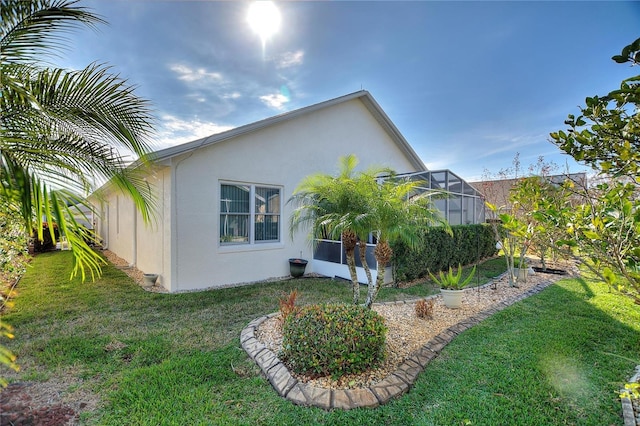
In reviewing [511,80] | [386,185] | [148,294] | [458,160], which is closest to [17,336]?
[148,294]

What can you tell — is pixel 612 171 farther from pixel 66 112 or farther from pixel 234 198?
pixel 234 198

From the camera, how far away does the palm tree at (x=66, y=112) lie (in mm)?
2779

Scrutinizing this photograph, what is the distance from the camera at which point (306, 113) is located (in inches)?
398

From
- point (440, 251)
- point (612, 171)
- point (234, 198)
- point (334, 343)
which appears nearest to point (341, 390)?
point (334, 343)

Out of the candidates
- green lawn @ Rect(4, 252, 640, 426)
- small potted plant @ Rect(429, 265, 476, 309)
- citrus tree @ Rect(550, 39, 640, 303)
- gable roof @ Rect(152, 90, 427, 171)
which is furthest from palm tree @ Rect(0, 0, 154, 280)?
small potted plant @ Rect(429, 265, 476, 309)

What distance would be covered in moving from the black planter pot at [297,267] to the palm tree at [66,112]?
20.3 ft

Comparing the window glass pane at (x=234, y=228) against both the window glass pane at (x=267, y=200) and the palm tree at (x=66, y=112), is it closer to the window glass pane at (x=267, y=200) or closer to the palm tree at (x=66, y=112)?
the window glass pane at (x=267, y=200)

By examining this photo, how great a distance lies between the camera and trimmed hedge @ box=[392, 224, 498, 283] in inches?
330

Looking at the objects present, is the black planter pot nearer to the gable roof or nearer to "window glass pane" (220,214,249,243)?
"window glass pane" (220,214,249,243)

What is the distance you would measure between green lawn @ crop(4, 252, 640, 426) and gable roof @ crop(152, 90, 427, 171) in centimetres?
340

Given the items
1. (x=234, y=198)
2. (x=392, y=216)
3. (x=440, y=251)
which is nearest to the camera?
(x=392, y=216)

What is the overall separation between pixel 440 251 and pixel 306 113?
6874 mm

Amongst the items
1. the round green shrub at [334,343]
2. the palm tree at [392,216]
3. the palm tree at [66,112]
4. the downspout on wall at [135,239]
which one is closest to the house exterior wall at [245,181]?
the palm tree at [66,112]

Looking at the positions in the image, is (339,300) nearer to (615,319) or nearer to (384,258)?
(384,258)
